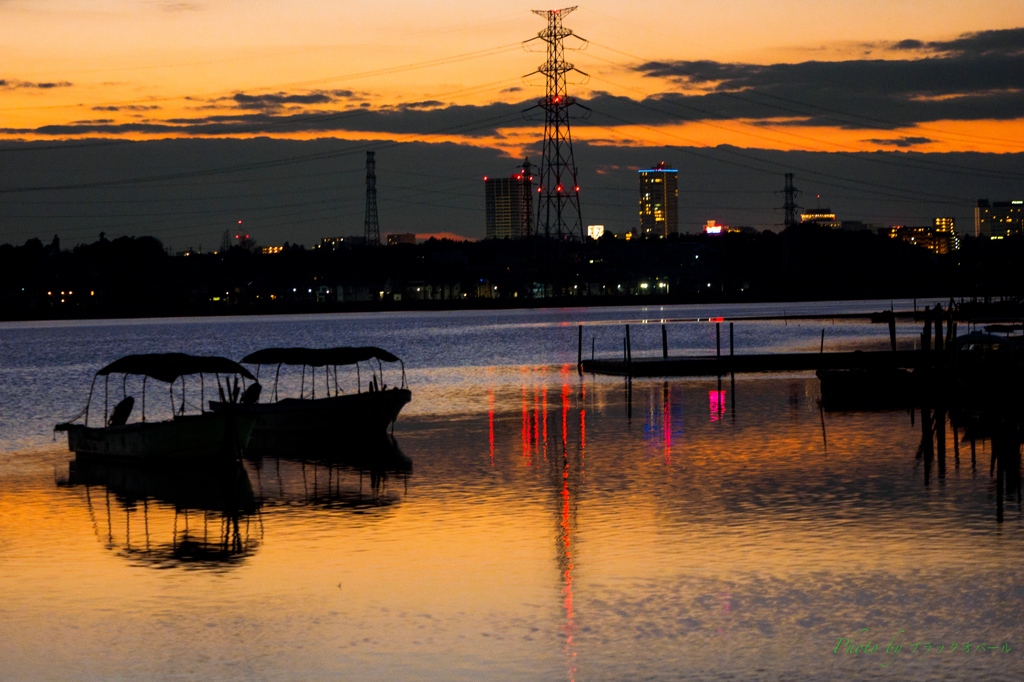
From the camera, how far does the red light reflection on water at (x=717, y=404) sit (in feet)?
167

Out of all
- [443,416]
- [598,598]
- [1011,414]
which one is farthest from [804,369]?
[598,598]

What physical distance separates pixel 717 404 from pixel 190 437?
87.1 feet

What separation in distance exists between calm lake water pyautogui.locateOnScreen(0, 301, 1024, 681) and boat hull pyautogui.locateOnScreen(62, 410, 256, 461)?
100 centimetres

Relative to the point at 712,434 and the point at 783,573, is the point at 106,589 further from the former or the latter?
the point at 712,434

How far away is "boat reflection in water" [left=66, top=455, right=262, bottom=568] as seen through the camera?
81.0 ft

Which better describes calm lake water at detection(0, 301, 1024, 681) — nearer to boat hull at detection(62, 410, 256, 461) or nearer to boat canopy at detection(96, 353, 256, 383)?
boat hull at detection(62, 410, 256, 461)

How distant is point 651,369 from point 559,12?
228 feet

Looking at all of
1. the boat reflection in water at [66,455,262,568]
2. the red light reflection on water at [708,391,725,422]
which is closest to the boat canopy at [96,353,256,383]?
the boat reflection in water at [66,455,262,568]

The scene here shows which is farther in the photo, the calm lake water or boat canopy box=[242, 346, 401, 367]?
boat canopy box=[242, 346, 401, 367]

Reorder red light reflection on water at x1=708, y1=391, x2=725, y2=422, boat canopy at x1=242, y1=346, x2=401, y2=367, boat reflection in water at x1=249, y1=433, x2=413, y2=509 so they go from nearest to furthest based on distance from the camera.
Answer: boat reflection in water at x1=249, y1=433, x2=413, y2=509
boat canopy at x1=242, y1=346, x2=401, y2=367
red light reflection on water at x1=708, y1=391, x2=725, y2=422

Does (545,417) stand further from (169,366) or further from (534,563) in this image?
(534,563)

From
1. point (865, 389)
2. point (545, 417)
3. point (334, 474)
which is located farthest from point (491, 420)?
point (865, 389)

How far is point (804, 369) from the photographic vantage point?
76.8 meters

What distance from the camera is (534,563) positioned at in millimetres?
22625
